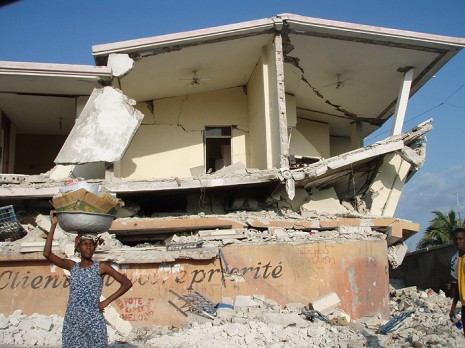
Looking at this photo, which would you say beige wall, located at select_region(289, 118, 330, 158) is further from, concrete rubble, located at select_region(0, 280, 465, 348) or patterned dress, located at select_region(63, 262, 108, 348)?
patterned dress, located at select_region(63, 262, 108, 348)

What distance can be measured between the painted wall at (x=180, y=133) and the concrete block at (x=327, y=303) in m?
5.69

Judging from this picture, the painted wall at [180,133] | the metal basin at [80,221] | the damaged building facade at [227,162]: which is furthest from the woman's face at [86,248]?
the painted wall at [180,133]

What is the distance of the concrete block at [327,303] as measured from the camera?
10352mm

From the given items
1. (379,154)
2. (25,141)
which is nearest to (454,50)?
(379,154)

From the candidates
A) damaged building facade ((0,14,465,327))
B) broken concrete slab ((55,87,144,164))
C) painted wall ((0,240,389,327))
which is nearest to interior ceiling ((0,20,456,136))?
damaged building facade ((0,14,465,327))

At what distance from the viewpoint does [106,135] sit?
39.5 ft

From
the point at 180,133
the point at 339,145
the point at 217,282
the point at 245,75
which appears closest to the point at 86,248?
the point at 217,282

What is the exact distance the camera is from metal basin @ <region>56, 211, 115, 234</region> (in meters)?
5.07

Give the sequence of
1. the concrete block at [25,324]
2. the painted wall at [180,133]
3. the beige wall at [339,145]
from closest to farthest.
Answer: the concrete block at [25,324] < the painted wall at [180,133] < the beige wall at [339,145]

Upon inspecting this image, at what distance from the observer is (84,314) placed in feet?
15.1

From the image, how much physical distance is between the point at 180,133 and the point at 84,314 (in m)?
10.7

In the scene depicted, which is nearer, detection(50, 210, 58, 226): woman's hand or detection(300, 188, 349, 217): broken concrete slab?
detection(50, 210, 58, 226): woman's hand

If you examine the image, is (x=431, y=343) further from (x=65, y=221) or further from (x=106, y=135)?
(x=106, y=135)

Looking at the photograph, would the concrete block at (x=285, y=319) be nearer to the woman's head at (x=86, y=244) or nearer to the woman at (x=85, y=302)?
the woman at (x=85, y=302)
